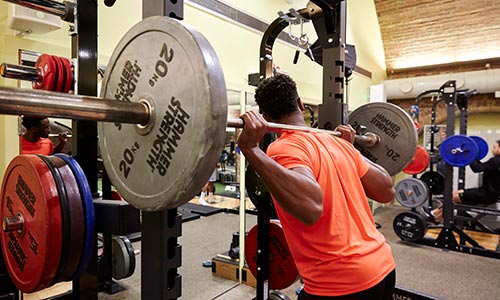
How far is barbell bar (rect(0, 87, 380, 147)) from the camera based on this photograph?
582 millimetres

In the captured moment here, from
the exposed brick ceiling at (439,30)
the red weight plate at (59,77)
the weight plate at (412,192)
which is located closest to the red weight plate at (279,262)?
the red weight plate at (59,77)

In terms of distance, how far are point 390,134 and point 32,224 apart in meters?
1.99

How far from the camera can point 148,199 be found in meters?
0.78

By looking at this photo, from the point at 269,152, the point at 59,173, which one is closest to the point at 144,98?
the point at 59,173

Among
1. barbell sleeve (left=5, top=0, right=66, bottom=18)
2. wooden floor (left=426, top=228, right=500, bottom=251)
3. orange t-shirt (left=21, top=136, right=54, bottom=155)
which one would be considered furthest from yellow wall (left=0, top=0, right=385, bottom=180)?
wooden floor (left=426, top=228, right=500, bottom=251)

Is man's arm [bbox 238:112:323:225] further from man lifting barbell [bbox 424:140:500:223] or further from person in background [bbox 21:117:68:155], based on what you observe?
man lifting barbell [bbox 424:140:500:223]

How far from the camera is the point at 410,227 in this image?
16.2 ft

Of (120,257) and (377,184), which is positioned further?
(120,257)

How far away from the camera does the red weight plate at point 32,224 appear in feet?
3.37

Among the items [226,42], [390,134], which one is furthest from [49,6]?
[226,42]

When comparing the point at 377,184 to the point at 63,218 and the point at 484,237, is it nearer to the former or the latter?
the point at 63,218

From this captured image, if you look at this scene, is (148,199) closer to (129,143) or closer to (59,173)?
(129,143)

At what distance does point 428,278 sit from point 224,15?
3.70 metres

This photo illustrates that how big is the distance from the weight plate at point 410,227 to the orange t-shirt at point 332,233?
3.92 metres
